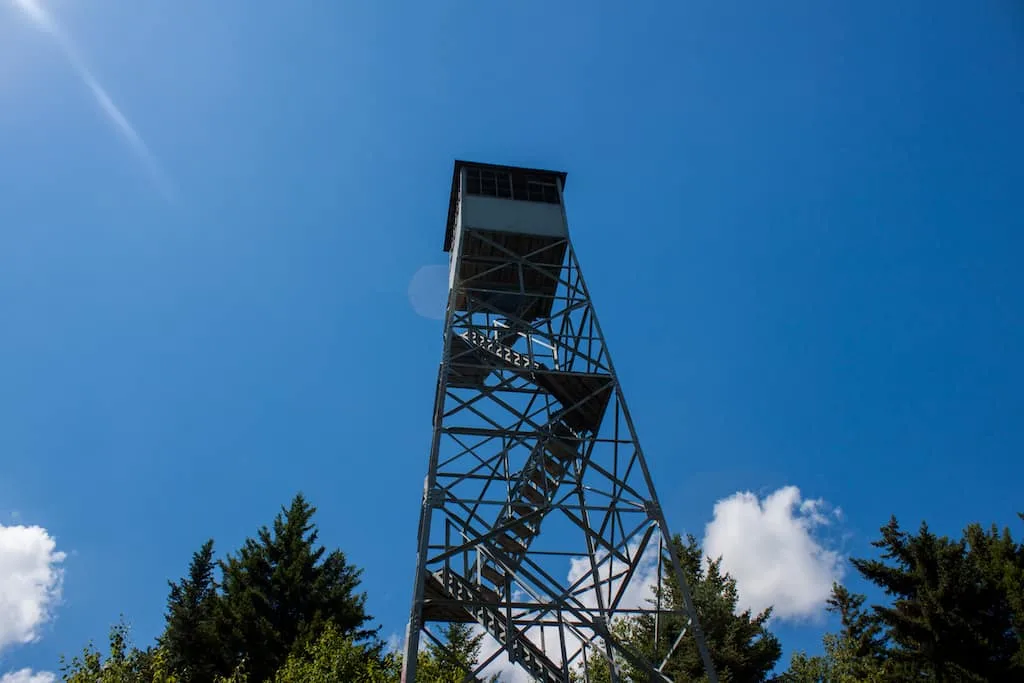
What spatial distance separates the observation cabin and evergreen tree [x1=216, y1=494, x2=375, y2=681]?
13.1 meters

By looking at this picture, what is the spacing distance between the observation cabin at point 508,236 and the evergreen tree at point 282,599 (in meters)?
13.1

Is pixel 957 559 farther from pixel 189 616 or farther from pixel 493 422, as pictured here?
pixel 189 616

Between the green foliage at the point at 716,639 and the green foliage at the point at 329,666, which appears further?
the green foliage at the point at 716,639

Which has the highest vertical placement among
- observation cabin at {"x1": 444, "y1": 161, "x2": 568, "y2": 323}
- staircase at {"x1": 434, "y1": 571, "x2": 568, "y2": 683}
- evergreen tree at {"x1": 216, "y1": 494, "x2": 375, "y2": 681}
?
observation cabin at {"x1": 444, "y1": 161, "x2": 568, "y2": 323}

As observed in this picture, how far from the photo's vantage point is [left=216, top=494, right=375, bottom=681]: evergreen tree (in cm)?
2270

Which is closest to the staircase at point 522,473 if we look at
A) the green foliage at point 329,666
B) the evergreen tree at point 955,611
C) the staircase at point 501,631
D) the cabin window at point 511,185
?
the staircase at point 501,631

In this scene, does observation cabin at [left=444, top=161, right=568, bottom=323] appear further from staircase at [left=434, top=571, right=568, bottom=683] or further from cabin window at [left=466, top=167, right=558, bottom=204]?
staircase at [left=434, top=571, right=568, bottom=683]

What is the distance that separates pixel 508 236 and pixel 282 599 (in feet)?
55.1

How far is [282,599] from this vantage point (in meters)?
24.9

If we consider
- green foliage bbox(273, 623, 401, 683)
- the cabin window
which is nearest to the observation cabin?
the cabin window

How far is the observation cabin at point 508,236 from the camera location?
658 inches

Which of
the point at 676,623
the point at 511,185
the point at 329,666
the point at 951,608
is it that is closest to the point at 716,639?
the point at 676,623

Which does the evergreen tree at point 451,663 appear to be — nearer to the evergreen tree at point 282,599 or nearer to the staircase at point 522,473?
the evergreen tree at point 282,599

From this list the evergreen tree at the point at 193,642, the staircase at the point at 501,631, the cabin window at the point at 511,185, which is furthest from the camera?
the evergreen tree at the point at 193,642
